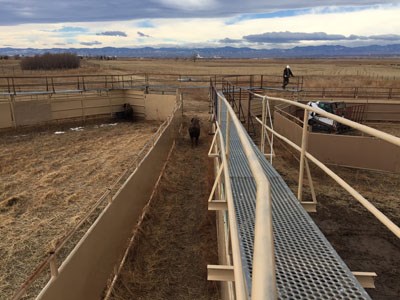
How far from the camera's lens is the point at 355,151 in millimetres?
11211

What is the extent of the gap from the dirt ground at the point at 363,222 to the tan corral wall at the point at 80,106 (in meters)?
9.32

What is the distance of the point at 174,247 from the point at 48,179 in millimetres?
4839

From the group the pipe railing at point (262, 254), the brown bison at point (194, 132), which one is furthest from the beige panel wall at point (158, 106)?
the pipe railing at point (262, 254)

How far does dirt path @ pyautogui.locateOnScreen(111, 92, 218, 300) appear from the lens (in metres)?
5.41

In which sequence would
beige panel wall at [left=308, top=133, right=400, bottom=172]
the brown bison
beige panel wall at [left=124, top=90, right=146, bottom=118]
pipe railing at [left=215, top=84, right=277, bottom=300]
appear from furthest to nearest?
1. beige panel wall at [left=124, top=90, right=146, bottom=118]
2. the brown bison
3. beige panel wall at [left=308, top=133, right=400, bottom=172]
4. pipe railing at [left=215, top=84, right=277, bottom=300]

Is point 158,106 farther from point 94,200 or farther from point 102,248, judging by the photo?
point 102,248

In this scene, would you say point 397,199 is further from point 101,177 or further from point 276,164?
point 101,177

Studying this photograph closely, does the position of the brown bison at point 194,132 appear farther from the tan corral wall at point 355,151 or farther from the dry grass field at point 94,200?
the tan corral wall at point 355,151

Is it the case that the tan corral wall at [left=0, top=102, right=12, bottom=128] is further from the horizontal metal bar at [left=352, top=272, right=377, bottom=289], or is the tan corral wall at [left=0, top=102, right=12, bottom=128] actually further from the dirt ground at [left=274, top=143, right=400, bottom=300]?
the horizontal metal bar at [left=352, top=272, right=377, bottom=289]

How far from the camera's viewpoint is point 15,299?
275cm

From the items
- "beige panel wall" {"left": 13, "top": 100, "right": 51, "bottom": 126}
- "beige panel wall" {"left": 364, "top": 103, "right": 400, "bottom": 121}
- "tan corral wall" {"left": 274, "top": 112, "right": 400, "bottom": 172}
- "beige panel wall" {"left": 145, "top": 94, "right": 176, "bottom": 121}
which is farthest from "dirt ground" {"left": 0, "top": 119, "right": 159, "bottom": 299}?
"beige panel wall" {"left": 364, "top": 103, "right": 400, "bottom": 121}

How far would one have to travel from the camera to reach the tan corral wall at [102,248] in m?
→ 3.81

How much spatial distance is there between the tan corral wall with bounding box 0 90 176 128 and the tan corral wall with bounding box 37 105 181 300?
1080cm

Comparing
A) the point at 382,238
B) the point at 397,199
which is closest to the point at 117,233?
the point at 382,238
